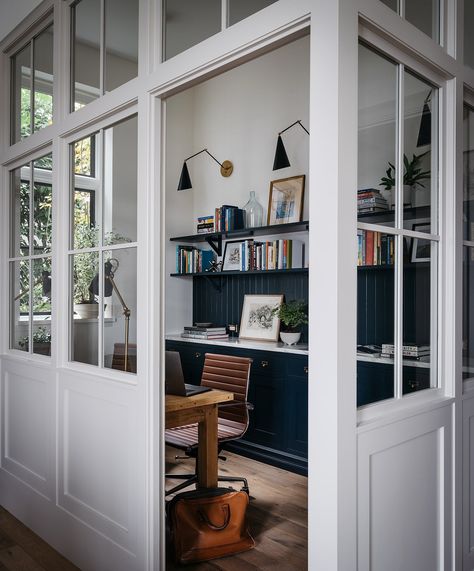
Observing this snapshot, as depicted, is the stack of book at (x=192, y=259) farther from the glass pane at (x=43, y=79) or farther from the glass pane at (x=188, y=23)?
the glass pane at (x=188, y=23)

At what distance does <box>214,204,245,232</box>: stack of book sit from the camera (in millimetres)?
4691

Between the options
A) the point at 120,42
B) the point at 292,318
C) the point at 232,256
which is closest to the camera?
the point at 120,42

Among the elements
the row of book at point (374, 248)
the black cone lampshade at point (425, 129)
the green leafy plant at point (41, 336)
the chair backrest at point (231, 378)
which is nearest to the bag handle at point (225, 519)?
the chair backrest at point (231, 378)

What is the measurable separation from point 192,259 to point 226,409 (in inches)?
73.8

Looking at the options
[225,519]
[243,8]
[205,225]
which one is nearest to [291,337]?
[205,225]

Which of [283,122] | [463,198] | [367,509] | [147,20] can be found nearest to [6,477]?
[367,509]

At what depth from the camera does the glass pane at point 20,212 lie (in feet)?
10.5

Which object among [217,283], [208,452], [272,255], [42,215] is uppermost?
[42,215]

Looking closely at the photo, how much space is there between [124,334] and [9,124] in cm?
186

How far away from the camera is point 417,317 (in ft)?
6.70

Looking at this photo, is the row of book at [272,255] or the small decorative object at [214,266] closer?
the row of book at [272,255]

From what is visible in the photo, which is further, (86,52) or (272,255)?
(272,255)

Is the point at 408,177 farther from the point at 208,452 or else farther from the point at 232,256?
the point at 232,256

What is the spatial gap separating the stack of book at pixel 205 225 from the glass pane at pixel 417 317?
9.99 feet
